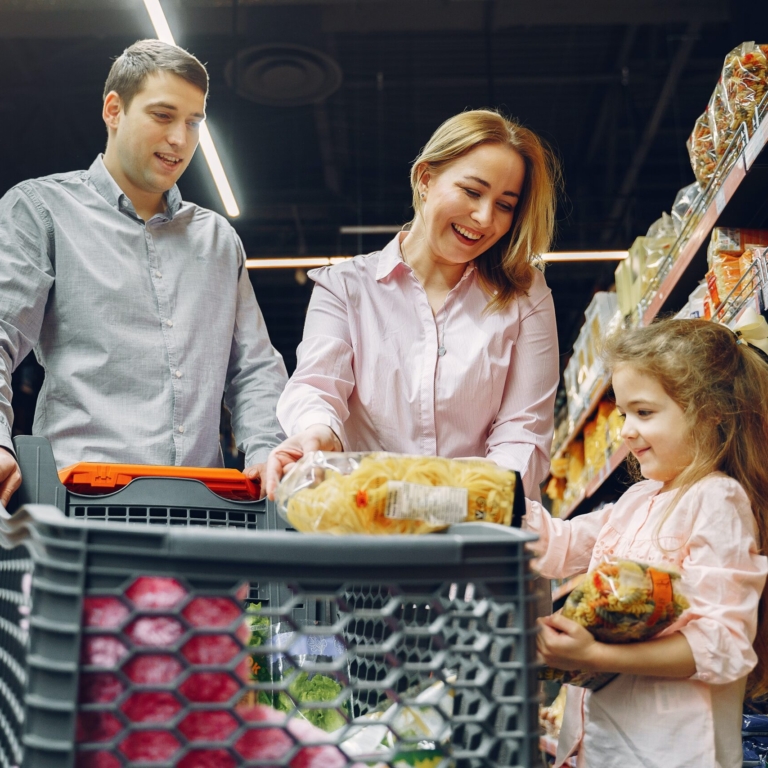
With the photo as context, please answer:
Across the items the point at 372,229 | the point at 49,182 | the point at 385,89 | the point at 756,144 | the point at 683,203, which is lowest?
the point at 49,182

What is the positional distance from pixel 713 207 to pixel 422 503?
6.09 feet

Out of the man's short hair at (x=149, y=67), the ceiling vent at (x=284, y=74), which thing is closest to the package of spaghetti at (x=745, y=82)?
the man's short hair at (x=149, y=67)

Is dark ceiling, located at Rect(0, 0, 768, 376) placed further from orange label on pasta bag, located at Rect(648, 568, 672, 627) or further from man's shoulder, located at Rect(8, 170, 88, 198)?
orange label on pasta bag, located at Rect(648, 568, 672, 627)

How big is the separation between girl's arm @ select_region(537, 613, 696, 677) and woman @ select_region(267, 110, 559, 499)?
0.38m

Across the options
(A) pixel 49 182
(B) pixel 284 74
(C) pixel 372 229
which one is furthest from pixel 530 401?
(C) pixel 372 229

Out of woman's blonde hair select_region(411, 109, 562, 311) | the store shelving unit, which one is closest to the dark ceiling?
the store shelving unit

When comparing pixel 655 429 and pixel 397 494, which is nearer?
pixel 397 494

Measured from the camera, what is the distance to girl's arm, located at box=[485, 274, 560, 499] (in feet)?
5.05

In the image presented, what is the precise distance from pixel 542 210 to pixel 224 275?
24.8 inches

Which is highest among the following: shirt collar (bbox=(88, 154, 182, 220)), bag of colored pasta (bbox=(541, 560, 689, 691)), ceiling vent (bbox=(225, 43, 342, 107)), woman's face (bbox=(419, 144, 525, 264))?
ceiling vent (bbox=(225, 43, 342, 107))

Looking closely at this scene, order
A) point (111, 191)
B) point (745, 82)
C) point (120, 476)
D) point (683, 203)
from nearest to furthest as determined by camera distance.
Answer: point (120, 476)
point (111, 191)
point (745, 82)
point (683, 203)

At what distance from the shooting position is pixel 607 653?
1.14 meters

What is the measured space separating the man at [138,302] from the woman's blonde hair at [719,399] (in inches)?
27.5

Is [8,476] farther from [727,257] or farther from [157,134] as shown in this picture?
[727,257]
